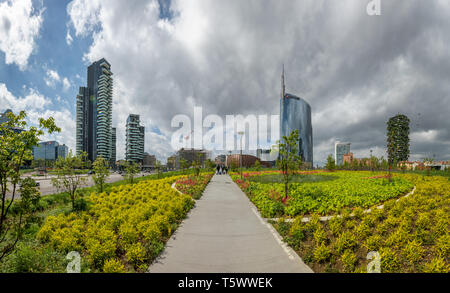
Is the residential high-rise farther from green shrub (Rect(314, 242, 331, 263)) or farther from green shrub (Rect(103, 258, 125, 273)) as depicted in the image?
green shrub (Rect(314, 242, 331, 263))

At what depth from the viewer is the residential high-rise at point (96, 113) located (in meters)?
101

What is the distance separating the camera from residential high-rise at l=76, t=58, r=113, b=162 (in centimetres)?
10071

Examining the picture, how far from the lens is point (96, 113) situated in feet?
350

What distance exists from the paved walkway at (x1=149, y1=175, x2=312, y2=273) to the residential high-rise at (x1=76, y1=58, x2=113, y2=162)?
11777 cm

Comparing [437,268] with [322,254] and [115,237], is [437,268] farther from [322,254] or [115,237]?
[115,237]

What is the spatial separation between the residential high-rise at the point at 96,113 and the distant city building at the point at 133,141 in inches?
416

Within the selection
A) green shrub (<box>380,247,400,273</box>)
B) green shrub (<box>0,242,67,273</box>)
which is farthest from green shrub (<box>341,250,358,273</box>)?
green shrub (<box>0,242,67,273</box>)

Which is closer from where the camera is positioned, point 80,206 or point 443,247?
point 443,247

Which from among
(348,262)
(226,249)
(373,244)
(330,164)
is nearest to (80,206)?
(226,249)

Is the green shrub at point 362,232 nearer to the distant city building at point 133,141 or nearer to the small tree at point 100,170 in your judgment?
the small tree at point 100,170

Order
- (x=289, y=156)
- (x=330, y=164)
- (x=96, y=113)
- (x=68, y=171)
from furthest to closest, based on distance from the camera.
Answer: (x=96, y=113) < (x=330, y=164) < (x=289, y=156) < (x=68, y=171)

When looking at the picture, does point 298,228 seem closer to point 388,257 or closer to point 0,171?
point 388,257

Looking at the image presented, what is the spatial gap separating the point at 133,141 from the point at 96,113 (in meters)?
27.4

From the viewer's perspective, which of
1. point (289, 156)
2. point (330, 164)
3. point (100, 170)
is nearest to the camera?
point (289, 156)
